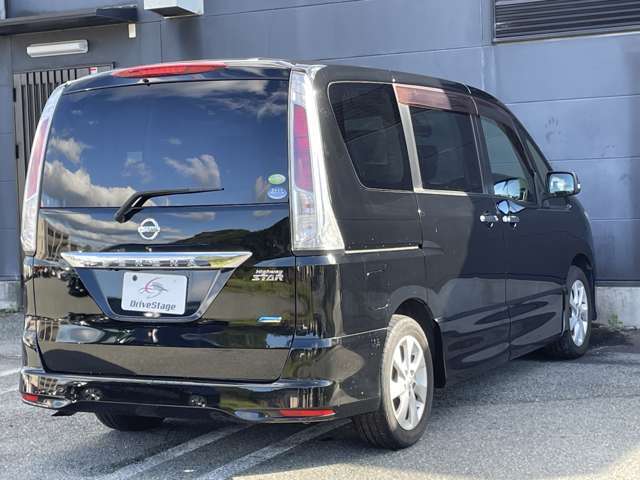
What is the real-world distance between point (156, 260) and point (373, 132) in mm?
1282

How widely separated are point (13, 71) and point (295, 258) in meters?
8.52

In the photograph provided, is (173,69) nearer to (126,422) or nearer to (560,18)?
(126,422)

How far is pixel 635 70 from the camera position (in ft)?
29.5

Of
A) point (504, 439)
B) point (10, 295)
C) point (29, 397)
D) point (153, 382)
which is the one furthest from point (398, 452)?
point (10, 295)

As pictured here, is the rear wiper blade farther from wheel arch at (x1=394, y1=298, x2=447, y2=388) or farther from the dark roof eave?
the dark roof eave

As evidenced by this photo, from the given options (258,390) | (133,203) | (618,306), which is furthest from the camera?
(618,306)

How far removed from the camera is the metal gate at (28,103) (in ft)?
37.4

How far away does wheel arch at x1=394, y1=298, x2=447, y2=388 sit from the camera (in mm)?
4984

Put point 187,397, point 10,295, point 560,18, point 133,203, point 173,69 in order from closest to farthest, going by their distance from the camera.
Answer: point 187,397
point 133,203
point 173,69
point 560,18
point 10,295

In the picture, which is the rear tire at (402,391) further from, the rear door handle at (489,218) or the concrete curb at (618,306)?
the concrete curb at (618,306)

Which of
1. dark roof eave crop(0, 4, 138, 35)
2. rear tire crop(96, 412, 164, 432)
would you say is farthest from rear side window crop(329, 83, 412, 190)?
dark roof eave crop(0, 4, 138, 35)

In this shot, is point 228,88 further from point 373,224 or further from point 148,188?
point 373,224

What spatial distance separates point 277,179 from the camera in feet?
14.0

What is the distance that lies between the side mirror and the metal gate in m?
6.68
